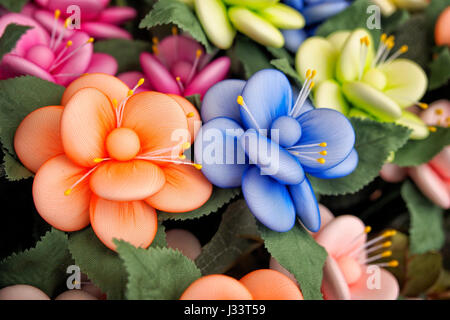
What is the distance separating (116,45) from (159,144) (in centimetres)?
19

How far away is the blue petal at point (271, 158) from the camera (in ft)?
1.05

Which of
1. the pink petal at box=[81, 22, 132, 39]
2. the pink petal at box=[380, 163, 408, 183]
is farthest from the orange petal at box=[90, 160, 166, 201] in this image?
the pink petal at box=[380, 163, 408, 183]

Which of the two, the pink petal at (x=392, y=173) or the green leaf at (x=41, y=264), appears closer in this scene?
the green leaf at (x=41, y=264)

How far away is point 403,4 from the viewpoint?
589mm

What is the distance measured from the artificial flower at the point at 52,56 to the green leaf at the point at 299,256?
23cm

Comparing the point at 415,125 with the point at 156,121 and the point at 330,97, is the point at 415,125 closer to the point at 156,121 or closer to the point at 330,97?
the point at 330,97

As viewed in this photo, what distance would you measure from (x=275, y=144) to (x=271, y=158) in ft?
0.05

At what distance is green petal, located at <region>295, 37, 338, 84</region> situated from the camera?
47 cm

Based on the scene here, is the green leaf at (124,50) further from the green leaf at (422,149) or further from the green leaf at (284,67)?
the green leaf at (422,149)

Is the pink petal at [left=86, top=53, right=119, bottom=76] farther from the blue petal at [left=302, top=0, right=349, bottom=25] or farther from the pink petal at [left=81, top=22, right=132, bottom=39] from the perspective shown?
the blue petal at [left=302, top=0, right=349, bottom=25]

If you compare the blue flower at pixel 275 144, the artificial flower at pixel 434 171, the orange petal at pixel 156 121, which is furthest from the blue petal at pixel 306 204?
the artificial flower at pixel 434 171

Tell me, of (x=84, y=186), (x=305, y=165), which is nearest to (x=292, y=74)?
(x=305, y=165)

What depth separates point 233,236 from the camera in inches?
17.2

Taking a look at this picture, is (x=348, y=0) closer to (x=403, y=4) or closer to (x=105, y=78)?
(x=403, y=4)
